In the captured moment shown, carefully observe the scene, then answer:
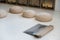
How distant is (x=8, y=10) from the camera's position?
138cm

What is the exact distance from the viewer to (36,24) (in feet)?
3.45

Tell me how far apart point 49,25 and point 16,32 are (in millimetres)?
263

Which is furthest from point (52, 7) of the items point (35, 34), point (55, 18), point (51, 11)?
point (35, 34)

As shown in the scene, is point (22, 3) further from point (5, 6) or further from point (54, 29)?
point (54, 29)

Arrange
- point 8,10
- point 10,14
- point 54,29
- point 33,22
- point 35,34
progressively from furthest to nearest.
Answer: point 8,10
point 10,14
point 33,22
point 54,29
point 35,34

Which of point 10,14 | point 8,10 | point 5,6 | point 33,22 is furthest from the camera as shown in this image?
point 5,6

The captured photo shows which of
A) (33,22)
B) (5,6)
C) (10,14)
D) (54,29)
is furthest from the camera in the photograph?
(5,6)

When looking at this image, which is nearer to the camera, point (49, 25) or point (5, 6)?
point (49, 25)

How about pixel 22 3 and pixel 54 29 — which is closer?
pixel 54 29

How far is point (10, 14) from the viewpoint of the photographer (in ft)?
4.19

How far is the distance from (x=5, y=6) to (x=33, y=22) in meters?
0.52

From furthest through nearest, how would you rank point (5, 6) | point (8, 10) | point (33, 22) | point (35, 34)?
point (5, 6), point (8, 10), point (33, 22), point (35, 34)

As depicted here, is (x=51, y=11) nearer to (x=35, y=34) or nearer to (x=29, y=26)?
(x=29, y=26)

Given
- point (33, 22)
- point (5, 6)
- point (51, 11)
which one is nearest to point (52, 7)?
point (51, 11)
